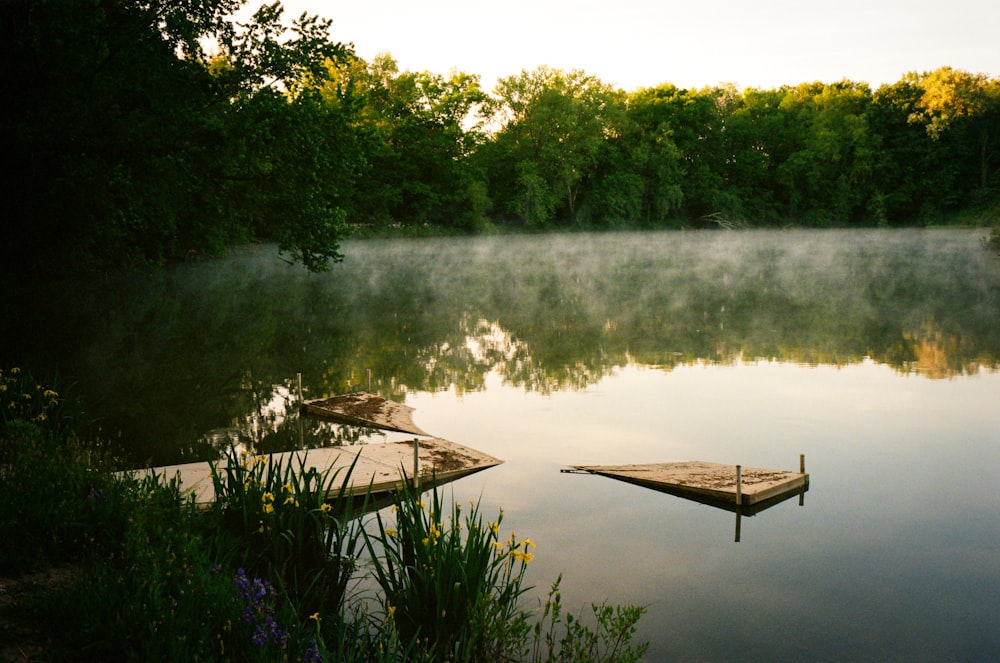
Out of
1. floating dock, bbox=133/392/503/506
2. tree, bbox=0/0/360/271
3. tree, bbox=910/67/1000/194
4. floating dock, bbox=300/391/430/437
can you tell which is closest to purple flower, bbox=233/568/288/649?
floating dock, bbox=133/392/503/506

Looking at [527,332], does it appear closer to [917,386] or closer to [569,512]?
[917,386]

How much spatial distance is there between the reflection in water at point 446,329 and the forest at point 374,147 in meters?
2.86

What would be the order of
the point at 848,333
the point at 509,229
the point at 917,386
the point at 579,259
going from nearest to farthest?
the point at 917,386
the point at 848,333
the point at 579,259
the point at 509,229

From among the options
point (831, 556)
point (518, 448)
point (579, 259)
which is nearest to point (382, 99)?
point (579, 259)

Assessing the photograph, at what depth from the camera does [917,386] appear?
2006cm

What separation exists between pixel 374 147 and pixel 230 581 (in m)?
23.5

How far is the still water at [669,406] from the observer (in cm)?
930

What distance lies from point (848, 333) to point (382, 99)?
60.3 meters

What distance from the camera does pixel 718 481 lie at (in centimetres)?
1212

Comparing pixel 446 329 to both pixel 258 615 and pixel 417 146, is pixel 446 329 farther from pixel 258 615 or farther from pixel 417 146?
pixel 417 146

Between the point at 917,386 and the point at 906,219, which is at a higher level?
the point at 906,219

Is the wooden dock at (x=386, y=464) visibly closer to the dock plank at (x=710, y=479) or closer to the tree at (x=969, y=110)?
the dock plank at (x=710, y=479)

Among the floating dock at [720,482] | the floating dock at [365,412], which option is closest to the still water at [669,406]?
the floating dock at [720,482]

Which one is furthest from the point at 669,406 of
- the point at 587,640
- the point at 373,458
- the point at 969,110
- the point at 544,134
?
the point at 969,110
